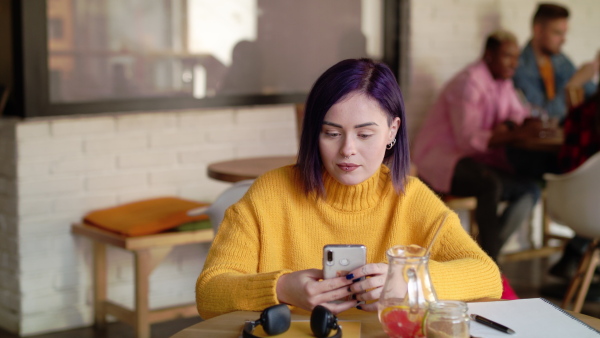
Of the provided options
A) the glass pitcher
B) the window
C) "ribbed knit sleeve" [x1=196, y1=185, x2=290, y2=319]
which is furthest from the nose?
the window

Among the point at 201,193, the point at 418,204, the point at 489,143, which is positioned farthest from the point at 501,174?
the point at 418,204

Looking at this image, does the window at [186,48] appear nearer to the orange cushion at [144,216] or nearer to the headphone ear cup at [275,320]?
the orange cushion at [144,216]

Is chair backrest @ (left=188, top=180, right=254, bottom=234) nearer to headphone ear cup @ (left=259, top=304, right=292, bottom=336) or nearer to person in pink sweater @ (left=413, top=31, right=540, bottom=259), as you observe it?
headphone ear cup @ (left=259, top=304, right=292, bottom=336)

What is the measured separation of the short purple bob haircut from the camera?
1646mm

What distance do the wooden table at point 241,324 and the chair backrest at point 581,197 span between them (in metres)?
2.16

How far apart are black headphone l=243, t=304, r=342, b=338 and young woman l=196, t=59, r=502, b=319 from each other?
170 mm

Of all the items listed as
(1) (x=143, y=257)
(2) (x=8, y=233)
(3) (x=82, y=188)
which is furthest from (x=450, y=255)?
(2) (x=8, y=233)

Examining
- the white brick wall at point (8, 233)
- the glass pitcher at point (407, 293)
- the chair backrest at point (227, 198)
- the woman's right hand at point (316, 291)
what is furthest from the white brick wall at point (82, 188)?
the glass pitcher at point (407, 293)

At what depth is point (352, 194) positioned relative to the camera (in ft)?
5.69

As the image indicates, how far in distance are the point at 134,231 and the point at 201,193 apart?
2.11 feet

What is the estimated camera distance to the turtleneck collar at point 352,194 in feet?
5.68

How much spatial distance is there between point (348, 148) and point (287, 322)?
42 cm

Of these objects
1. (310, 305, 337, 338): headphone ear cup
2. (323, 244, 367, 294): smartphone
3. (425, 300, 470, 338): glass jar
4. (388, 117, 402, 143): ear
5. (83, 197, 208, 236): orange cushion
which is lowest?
(83, 197, 208, 236): orange cushion

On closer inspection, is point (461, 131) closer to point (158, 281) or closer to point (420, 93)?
point (420, 93)
